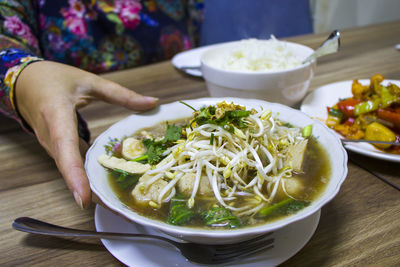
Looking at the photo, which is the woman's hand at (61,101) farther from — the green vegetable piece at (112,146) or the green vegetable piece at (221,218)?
the green vegetable piece at (221,218)

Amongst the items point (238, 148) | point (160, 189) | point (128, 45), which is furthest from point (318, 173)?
point (128, 45)

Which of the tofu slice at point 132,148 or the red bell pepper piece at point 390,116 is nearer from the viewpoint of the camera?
the tofu slice at point 132,148

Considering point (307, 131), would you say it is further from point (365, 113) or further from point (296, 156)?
point (365, 113)

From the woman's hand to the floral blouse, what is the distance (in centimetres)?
72

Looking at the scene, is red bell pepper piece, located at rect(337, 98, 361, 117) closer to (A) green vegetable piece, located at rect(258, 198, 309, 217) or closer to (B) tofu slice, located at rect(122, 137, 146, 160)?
(A) green vegetable piece, located at rect(258, 198, 309, 217)

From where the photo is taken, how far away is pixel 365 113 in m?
1.41

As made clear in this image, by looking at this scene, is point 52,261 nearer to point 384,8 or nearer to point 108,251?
point 108,251

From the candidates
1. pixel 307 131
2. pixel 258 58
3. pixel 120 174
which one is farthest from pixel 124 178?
pixel 258 58

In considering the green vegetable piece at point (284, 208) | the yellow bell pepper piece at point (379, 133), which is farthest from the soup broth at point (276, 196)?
the yellow bell pepper piece at point (379, 133)

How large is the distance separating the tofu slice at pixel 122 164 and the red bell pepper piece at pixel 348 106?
946mm

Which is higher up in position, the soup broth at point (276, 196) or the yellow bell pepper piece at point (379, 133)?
the soup broth at point (276, 196)

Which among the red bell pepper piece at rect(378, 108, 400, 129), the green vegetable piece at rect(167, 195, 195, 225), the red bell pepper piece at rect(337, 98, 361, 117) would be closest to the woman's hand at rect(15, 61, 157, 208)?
the green vegetable piece at rect(167, 195, 195, 225)

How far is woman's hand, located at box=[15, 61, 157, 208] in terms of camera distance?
1.05 meters

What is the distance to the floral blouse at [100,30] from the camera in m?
2.07
